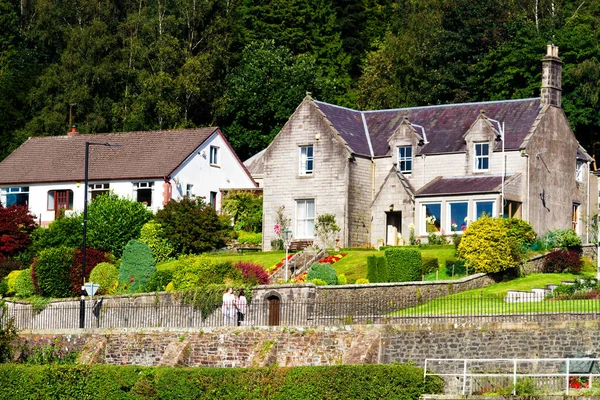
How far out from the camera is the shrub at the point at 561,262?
196ft

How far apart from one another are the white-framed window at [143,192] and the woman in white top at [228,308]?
24549 mm

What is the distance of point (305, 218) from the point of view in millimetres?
70500

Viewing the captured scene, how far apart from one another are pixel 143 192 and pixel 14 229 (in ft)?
25.6

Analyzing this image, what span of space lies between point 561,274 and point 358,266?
8760 millimetres

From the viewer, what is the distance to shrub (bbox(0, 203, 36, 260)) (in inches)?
2869

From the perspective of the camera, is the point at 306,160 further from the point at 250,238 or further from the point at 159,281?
the point at 159,281

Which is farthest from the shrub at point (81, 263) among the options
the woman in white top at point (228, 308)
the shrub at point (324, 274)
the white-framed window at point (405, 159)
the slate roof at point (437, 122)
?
the white-framed window at point (405, 159)

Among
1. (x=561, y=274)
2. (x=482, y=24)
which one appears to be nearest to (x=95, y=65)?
(x=482, y=24)

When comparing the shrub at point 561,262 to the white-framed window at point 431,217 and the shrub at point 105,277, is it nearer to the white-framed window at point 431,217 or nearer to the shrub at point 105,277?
the white-framed window at point 431,217

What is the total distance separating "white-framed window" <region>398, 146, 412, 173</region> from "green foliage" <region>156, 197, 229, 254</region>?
31.5 ft

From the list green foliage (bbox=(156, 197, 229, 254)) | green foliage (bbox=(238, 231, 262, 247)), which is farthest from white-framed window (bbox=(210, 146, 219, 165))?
green foliage (bbox=(156, 197, 229, 254))

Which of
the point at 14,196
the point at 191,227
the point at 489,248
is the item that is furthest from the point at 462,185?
the point at 14,196

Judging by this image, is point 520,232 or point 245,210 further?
point 245,210

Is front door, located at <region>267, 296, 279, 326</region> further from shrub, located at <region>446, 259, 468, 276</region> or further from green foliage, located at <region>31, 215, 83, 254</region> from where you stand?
green foliage, located at <region>31, 215, 83, 254</region>
